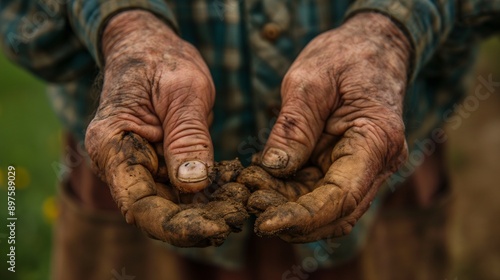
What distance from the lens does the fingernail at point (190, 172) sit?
49.7 inches

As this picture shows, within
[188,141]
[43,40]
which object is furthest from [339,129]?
[43,40]

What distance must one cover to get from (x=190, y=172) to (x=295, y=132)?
244 mm

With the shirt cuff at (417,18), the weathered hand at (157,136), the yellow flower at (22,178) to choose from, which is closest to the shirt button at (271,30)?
the shirt cuff at (417,18)

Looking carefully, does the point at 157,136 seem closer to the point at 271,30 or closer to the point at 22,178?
the point at 271,30

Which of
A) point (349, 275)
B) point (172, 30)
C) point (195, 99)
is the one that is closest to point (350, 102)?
point (195, 99)

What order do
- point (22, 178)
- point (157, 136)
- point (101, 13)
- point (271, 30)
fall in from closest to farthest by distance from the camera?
point (157, 136) < point (101, 13) < point (271, 30) < point (22, 178)

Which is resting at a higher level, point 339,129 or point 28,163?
point 339,129

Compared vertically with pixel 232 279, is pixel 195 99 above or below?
above

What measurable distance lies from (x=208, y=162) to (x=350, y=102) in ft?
1.08

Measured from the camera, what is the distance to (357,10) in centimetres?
163

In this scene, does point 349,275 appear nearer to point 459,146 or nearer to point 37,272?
point 37,272

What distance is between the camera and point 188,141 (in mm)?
1292

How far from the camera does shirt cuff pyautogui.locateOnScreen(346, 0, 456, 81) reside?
1.59m

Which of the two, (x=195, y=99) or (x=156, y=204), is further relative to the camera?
(x=195, y=99)
